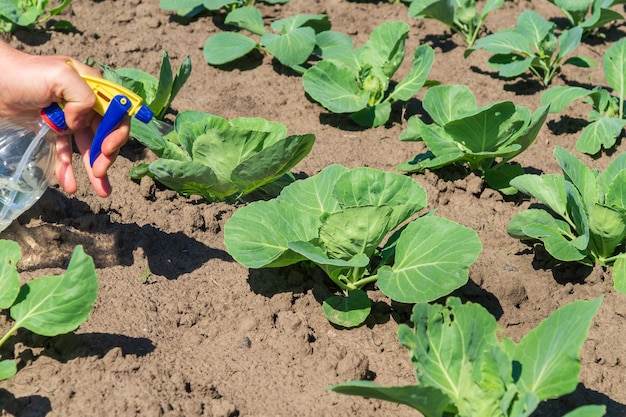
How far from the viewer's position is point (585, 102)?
488 centimetres

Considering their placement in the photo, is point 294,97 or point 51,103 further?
point 294,97

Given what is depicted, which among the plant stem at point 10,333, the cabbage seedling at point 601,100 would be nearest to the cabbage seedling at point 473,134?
the cabbage seedling at point 601,100

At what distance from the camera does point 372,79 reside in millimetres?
4680

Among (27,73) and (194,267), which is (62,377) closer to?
(194,267)

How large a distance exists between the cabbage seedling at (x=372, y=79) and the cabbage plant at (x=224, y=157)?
79cm

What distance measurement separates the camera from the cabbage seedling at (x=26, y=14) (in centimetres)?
494

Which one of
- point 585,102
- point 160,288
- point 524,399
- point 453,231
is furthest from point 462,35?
point 524,399

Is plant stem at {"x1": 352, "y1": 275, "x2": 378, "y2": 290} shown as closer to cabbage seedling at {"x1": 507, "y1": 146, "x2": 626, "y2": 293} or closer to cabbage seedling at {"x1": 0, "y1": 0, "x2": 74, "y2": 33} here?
cabbage seedling at {"x1": 507, "y1": 146, "x2": 626, "y2": 293}

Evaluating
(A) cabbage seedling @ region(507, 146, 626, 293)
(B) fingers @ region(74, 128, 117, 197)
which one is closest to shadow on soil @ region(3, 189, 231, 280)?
(B) fingers @ region(74, 128, 117, 197)

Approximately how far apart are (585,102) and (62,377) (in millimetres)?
3387

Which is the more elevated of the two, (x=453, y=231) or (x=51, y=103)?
(x=51, y=103)

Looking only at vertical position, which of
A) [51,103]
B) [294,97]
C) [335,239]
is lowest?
[294,97]

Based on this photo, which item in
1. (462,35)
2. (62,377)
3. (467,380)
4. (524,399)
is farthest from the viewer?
(462,35)

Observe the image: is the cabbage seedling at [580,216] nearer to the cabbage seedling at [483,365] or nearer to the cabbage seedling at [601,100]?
the cabbage seedling at [601,100]
